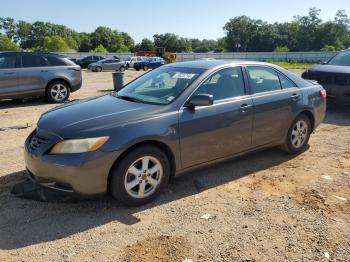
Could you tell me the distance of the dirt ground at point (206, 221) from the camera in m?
3.37

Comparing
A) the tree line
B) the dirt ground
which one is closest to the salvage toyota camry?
the dirt ground

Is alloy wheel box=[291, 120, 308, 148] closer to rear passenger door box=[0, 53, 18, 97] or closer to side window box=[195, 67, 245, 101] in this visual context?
side window box=[195, 67, 245, 101]

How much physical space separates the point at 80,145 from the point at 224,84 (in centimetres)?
213

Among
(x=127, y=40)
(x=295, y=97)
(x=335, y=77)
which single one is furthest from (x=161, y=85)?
(x=127, y=40)

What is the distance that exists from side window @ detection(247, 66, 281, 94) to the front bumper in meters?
2.44

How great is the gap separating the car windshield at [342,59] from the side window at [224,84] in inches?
241

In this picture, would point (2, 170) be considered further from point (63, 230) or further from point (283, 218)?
point (283, 218)

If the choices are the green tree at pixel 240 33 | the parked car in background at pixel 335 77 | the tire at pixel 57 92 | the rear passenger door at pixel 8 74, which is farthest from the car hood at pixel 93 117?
the green tree at pixel 240 33

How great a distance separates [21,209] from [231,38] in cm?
13539

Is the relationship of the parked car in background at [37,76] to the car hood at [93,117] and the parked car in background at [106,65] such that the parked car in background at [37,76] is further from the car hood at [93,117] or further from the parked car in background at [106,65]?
the parked car in background at [106,65]

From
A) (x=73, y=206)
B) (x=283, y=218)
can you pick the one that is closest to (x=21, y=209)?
(x=73, y=206)

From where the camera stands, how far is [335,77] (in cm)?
923

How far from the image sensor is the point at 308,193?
182 inches

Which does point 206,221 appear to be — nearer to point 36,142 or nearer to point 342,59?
point 36,142
